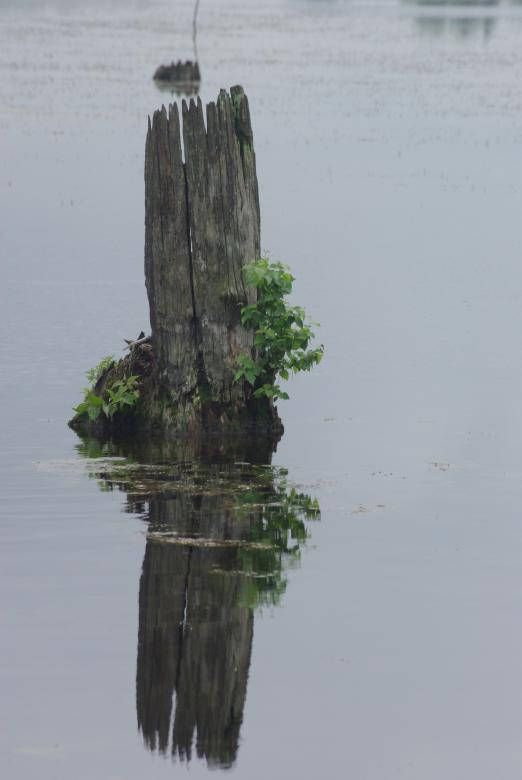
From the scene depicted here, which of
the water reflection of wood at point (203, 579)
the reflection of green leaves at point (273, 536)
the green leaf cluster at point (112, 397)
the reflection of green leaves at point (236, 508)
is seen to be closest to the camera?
the water reflection of wood at point (203, 579)

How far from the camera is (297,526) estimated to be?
33.9 ft

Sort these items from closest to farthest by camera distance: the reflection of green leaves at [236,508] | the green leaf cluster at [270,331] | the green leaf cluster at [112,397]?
the reflection of green leaves at [236,508] < the green leaf cluster at [270,331] < the green leaf cluster at [112,397]

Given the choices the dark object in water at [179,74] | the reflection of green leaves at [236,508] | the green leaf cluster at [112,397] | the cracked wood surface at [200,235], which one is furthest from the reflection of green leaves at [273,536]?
the dark object in water at [179,74]

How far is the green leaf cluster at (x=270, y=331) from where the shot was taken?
1236 centimetres

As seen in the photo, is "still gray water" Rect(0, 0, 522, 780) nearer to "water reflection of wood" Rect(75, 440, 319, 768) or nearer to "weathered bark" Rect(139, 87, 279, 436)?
→ "water reflection of wood" Rect(75, 440, 319, 768)

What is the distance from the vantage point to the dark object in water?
50000mm

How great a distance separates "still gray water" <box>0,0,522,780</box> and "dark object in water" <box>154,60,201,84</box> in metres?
21.5

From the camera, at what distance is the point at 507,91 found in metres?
47.6

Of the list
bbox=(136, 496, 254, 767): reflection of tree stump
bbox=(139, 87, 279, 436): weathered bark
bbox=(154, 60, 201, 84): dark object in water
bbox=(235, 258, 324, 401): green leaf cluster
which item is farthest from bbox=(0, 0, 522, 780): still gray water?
bbox=(154, 60, 201, 84): dark object in water

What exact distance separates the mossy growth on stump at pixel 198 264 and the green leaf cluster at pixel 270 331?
0.30 ft

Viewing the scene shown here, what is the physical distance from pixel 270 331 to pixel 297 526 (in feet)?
8.61

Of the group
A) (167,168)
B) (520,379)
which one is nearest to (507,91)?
(520,379)

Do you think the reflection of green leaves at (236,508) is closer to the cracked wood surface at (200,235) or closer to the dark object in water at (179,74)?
the cracked wood surface at (200,235)

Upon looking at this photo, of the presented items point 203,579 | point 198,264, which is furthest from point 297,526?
point 198,264
